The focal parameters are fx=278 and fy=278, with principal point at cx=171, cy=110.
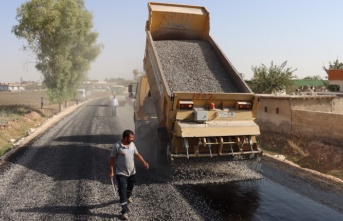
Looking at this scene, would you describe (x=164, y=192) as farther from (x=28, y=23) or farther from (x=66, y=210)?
(x=28, y=23)

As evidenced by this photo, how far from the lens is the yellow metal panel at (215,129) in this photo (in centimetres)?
641

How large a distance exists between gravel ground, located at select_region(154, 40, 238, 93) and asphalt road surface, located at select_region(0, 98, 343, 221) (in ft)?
7.72

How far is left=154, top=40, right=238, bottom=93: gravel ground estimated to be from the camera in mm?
7738

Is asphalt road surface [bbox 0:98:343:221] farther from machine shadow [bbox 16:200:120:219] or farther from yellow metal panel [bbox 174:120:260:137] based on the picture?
yellow metal panel [bbox 174:120:260:137]

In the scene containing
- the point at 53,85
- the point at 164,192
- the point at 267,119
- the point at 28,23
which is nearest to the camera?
the point at 164,192

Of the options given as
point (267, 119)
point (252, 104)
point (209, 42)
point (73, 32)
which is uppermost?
point (73, 32)

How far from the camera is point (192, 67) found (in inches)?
335

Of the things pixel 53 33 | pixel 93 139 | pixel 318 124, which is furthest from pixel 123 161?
pixel 53 33

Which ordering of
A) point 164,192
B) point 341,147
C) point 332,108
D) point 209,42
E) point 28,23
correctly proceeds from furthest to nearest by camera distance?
point 28,23, point 332,108, point 341,147, point 209,42, point 164,192

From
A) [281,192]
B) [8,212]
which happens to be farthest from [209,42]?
[8,212]

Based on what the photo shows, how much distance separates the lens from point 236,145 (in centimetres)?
700

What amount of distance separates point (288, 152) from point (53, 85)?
21276 mm

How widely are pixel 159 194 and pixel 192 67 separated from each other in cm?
404

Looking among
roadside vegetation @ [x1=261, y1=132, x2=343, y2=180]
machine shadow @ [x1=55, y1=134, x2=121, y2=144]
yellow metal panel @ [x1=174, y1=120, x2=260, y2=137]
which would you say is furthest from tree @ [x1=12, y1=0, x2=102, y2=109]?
yellow metal panel @ [x1=174, y1=120, x2=260, y2=137]
